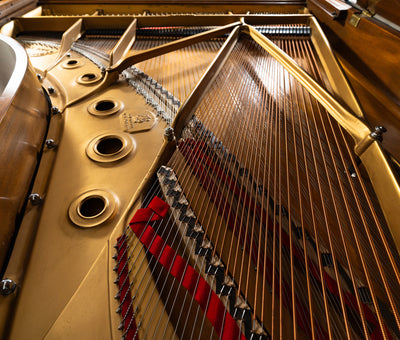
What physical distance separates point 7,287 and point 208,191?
0.94 m

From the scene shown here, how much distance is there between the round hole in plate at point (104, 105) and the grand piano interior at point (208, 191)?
1.0 inches

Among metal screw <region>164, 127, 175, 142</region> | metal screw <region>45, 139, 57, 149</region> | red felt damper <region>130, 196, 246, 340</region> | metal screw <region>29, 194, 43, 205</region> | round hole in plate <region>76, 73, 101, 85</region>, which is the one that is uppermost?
round hole in plate <region>76, 73, 101, 85</region>

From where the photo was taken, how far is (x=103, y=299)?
3.08 feet

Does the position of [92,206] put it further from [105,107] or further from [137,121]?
[105,107]

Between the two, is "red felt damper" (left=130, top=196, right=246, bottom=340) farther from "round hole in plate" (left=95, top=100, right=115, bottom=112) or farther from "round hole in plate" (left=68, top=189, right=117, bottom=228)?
"round hole in plate" (left=95, top=100, right=115, bottom=112)

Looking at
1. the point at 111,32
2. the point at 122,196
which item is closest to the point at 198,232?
the point at 122,196

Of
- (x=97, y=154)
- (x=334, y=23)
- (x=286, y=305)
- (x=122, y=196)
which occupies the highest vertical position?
(x=334, y=23)

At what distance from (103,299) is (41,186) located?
753 mm

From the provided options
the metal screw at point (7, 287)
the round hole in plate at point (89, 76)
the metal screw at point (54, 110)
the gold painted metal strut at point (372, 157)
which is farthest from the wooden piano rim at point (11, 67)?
the gold painted metal strut at point (372, 157)

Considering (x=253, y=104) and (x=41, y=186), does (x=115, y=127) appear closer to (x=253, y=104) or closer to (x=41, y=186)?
(x=41, y=186)

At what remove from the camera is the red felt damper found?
0.89 m

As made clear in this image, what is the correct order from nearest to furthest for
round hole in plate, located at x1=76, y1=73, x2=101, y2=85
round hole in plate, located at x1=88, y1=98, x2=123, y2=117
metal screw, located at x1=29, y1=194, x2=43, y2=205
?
metal screw, located at x1=29, y1=194, x2=43, y2=205, round hole in plate, located at x1=88, y1=98, x2=123, y2=117, round hole in plate, located at x1=76, y1=73, x2=101, y2=85

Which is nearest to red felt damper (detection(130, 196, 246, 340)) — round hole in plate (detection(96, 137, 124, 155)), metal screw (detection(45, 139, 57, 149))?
round hole in plate (detection(96, 137, 124, 155))

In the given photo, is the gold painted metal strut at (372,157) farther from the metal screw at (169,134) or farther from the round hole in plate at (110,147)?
the round hole in plate at (110,147)
